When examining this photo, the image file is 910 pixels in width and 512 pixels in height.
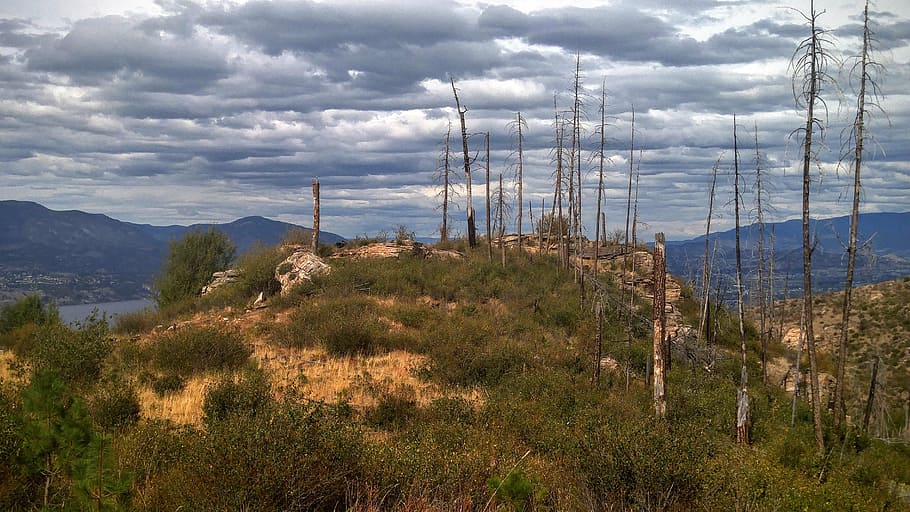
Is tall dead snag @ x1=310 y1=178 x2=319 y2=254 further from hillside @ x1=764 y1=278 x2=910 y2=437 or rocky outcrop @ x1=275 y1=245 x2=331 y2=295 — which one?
hillside @ x1=764 y1=278 x2=910 y2=437

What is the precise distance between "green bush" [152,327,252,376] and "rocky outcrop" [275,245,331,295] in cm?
874

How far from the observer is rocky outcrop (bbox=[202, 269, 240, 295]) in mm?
31578

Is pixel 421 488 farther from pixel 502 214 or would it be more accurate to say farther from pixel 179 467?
pixel 502 214

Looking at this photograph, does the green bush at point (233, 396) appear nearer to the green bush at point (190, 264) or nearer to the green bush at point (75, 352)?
the green bush at point (75, 352)

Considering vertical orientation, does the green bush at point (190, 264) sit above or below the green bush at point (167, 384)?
above

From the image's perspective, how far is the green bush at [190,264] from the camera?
34281mm

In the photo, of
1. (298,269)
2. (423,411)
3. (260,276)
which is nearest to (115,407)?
(423,411)

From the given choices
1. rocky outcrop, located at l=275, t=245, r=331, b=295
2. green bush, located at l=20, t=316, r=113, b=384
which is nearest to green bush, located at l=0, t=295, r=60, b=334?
rocky outcrop, located at l=275, t=245, r=331, b=295

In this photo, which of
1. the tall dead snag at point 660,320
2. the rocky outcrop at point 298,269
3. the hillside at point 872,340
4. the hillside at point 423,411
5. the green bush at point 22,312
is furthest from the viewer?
the hillside at point 872,340

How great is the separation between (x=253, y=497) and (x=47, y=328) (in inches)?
658

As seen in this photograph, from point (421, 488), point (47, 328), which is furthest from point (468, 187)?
point (421, 488)

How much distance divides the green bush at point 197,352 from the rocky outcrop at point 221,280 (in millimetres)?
12183

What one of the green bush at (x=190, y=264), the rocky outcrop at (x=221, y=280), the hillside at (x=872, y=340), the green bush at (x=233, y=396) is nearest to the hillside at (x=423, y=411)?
the green bush at (x=233, y=396)

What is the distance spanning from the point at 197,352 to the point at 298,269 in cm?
1150
